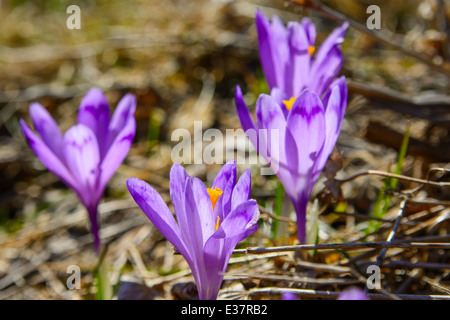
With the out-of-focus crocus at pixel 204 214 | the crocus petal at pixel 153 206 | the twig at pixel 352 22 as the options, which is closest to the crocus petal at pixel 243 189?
the out-of-focus crocus at pixel 204 214

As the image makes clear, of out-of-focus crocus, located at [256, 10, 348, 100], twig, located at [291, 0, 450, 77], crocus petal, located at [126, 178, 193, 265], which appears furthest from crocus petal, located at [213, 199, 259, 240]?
twig, located at [291, 0, 450, 77]

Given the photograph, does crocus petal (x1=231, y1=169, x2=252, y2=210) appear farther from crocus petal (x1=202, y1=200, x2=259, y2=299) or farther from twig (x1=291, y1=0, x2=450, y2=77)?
twig (x1=291, y1=0, x2=450, y2=77)

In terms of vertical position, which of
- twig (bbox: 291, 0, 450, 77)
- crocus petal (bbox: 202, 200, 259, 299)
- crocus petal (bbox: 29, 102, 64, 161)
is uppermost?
twig (bbox: 291, 0, 450, 77)

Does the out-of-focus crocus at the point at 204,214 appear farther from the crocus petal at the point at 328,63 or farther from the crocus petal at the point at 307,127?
the crocus petal at the point at 328,63

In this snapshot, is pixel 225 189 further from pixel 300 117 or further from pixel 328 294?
pixel 328 294

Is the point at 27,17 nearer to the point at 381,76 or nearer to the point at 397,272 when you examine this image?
the point at 381,76
